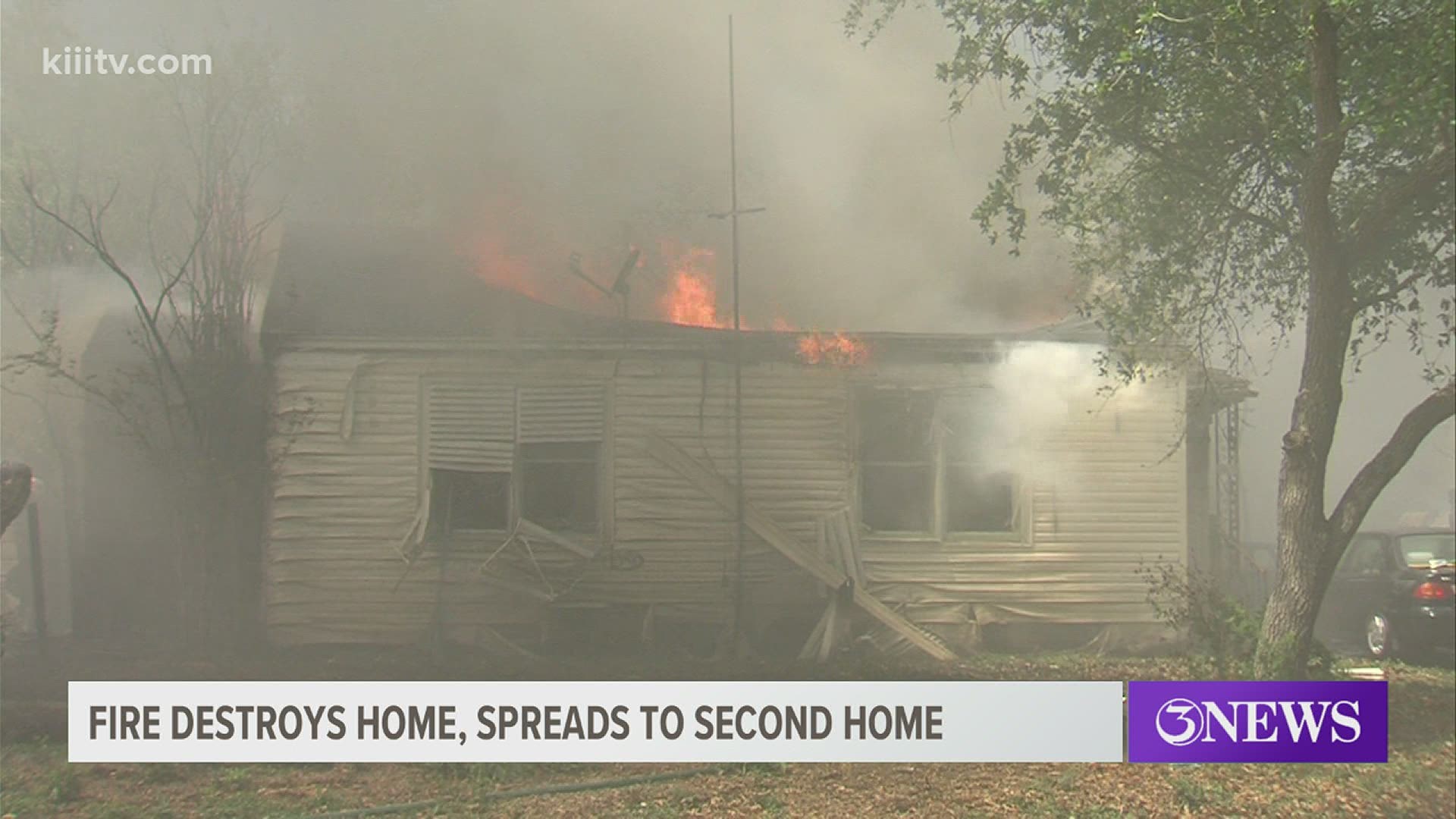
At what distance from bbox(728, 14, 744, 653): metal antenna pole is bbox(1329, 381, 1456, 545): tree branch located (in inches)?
109

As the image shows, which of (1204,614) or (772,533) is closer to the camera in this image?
(772,533)

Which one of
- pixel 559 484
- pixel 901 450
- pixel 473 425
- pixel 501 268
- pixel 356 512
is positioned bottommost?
pixel 356 512

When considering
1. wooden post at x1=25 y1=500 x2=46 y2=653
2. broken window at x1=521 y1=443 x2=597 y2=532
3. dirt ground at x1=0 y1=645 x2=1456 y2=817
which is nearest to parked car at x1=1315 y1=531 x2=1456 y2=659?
dirt ground at x1=0 y1=645 x2=1456 y2=817

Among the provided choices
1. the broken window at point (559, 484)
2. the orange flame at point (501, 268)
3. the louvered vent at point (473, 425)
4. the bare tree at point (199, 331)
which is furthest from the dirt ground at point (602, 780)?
the orange flame at point (501, 268)

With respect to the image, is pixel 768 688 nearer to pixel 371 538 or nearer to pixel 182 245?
pixel 371 538

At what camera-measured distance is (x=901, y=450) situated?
4418 mm

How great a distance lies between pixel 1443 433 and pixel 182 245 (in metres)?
5.65

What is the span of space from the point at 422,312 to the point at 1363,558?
4750mm

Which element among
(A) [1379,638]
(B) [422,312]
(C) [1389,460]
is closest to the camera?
(B) [422,312]

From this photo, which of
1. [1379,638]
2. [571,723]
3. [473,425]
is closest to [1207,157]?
[1379,638]

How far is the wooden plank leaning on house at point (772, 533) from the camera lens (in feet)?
14.3

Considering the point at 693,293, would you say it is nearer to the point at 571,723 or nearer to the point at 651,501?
the point at 651,501

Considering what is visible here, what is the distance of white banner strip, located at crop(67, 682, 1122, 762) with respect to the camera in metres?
4.15

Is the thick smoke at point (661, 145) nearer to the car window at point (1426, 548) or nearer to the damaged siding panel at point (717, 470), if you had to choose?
the damaged siding panel at point (717, 470)
